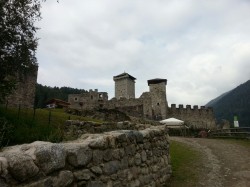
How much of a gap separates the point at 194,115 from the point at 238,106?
6431 cm

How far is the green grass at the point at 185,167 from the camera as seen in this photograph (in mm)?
10477

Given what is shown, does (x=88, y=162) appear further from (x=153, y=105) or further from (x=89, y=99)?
(x=89, y=99)

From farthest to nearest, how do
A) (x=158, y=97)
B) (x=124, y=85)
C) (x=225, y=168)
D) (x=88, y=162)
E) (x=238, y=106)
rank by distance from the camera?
(x=238, y=106) → (x=124, y=85) → (x=158, y=97) → (x=225, y=168) → (x=88, y=162)

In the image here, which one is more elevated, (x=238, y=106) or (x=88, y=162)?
(x=238, y=106)

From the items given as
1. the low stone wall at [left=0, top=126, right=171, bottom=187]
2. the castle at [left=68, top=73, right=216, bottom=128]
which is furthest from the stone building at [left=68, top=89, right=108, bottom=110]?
the low stone wall at [left=0, top=126, right=171, bottom=187]

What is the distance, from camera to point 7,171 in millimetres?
3898

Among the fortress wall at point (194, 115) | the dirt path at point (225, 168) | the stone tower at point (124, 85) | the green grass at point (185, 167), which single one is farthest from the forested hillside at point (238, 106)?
the green grass at point (185, 167)

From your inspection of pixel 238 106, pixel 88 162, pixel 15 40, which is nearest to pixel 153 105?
pixel 15 40

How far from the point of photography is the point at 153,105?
2446 inches

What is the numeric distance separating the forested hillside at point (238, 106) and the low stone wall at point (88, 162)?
96.8 metres

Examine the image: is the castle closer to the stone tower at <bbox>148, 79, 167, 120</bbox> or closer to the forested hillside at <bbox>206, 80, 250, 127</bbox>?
the stone tower at <bbox>148, 79, 167, 120</bbox>

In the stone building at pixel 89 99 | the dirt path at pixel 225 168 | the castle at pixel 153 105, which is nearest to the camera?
the dirt path at pixel 225 168

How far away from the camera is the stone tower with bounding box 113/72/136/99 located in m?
80.3

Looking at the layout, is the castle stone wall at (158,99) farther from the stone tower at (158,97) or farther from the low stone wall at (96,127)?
the low stone wall at (96,127)
